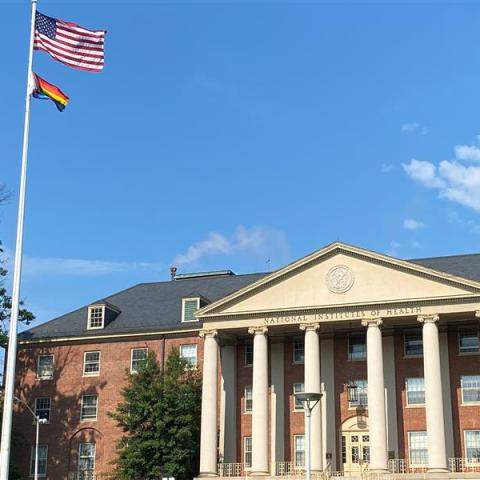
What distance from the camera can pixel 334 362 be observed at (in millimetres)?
56625

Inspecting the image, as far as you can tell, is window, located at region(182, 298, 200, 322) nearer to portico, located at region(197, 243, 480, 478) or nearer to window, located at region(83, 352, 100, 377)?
portico, located at region(197, 243, 480, 478)

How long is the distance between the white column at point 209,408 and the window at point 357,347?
8.57 metres

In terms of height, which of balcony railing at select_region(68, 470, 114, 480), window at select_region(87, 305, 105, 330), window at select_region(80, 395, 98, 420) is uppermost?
window at select_region(87, 305, 105, 330)

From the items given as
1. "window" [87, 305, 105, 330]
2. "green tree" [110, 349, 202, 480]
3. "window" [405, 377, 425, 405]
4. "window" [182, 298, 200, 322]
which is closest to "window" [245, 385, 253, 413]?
"green tree" [110, 349, 202, 480]

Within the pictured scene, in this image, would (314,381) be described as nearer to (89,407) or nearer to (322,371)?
(322,371)

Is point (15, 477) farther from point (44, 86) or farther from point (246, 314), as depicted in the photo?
point (44, 86)

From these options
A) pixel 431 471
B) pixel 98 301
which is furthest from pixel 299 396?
pixel 98 301

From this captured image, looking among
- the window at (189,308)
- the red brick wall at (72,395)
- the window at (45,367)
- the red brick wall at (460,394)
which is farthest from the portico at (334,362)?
the window at (45,367)

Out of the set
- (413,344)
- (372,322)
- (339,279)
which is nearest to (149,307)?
(339,279)

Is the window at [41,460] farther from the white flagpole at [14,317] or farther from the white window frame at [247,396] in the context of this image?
the white flagpole at [14,317]

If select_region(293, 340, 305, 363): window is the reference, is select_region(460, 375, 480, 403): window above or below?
below

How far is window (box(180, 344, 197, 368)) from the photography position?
60719mm

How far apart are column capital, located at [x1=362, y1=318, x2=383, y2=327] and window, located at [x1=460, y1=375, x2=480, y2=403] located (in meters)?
6.10

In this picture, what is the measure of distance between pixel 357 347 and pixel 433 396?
786cm
